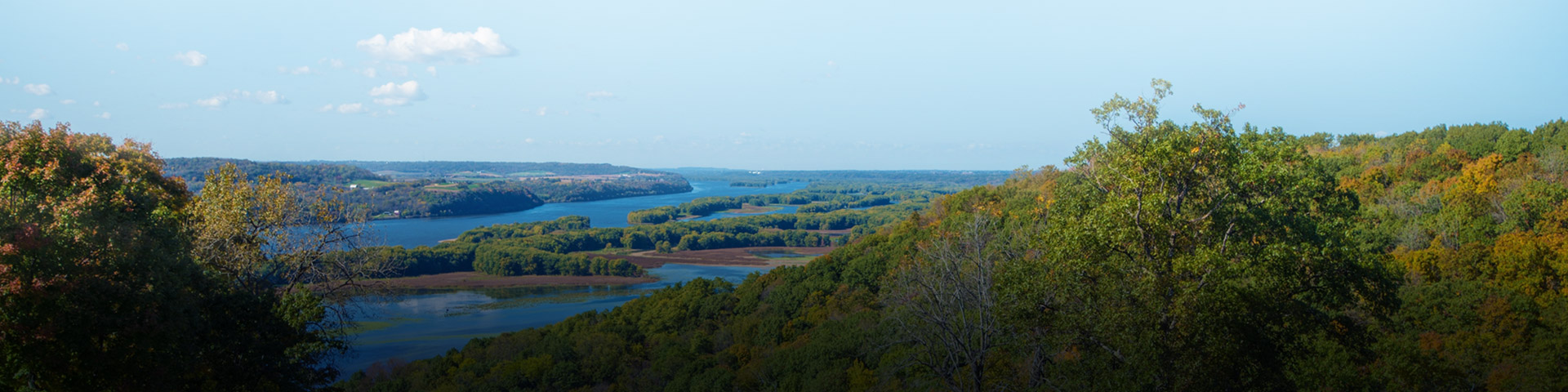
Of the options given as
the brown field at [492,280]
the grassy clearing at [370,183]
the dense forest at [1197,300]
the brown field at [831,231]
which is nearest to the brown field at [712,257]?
the brown field at [492,280]

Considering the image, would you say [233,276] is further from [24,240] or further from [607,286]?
[607,286]

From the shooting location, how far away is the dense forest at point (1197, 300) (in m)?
11.6

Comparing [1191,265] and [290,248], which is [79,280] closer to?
[290,248]

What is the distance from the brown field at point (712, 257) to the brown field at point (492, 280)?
35.9 feet

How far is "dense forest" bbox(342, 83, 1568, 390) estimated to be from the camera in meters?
11.6

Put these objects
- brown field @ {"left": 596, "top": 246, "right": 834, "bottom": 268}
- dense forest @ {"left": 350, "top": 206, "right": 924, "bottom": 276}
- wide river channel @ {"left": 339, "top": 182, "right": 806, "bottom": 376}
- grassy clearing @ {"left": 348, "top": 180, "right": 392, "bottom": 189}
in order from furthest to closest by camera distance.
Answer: grassy clearing @ {"left": 348, "top": 180, "right": 392, "bottom": 189} < brown field @ {"left": 596, "top": 246, "right": 834, "bottom": 268} < dense forest @ {"left": 350, "top": 206, "right": 924, "bottom": 276} < wide river channel @ {"left": 339, "top": 182, "right": 806, "bottom": 376}

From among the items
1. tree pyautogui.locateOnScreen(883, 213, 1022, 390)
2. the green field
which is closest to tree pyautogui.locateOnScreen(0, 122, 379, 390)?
tree pyautogui.locateOnScreen(883, 213, 1022, 390)

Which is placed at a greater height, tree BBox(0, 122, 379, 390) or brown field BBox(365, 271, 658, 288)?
tree BBox(0, 122, 379, 390)

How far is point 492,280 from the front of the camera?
274ft

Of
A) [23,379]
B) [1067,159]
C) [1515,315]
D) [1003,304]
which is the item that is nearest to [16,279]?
[23,379]

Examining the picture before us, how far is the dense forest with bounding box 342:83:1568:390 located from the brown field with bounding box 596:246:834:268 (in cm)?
6216

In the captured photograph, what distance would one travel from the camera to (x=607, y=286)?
81000mm

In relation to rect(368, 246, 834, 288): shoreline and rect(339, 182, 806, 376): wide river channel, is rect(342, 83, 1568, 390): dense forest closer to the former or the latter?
rect(339, 182, 806, 376): wide river channel

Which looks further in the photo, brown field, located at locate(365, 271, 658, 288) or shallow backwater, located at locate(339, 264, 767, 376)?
brown field, located at locate(365, 271, 658, 288)
